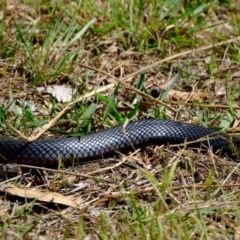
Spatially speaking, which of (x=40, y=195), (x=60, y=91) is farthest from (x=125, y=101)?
(x=40, y=195)

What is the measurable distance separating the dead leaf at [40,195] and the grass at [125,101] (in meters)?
0.03

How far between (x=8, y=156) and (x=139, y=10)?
7.67 feet

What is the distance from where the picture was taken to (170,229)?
3.55m

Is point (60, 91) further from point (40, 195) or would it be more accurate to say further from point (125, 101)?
point (40, 195)

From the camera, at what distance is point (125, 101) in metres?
5.54

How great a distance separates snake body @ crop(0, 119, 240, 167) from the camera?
4512 mm

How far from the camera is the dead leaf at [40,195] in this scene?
4.08 m

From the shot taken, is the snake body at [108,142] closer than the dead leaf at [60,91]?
Yes

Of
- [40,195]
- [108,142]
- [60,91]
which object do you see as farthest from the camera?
[60,91]

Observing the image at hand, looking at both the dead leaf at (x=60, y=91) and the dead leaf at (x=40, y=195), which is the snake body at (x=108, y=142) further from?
the dead leaf at (x=60, y=91)

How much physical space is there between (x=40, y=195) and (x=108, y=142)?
0.81 m

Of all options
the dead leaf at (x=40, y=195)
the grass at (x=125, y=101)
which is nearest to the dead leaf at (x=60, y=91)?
the grass at (x=125, y=101)

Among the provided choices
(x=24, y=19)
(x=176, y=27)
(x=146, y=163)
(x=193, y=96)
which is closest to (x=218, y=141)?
(x=146, y=163)

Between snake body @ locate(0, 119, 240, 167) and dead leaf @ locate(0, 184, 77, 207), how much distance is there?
12.9 inches
